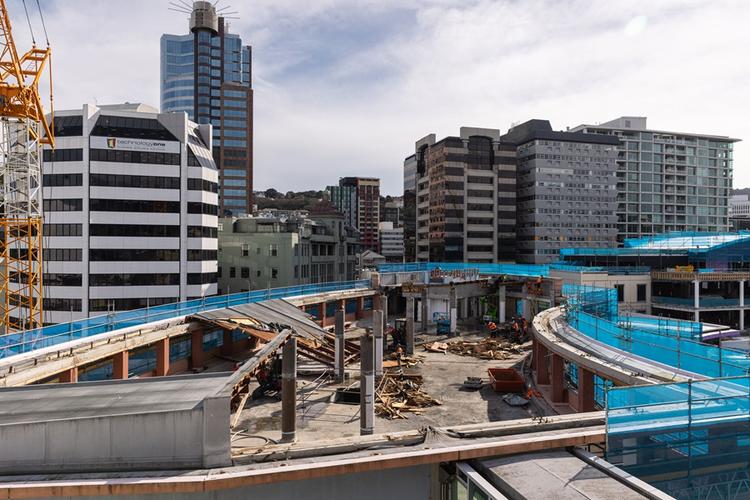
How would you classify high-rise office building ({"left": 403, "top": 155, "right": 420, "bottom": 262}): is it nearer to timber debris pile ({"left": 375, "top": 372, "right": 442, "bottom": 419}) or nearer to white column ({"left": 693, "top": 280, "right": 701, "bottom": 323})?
white column ({"left": 693, "top": 280, "right": 701, "bottom": 323})

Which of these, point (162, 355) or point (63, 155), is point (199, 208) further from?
point (162, 355)

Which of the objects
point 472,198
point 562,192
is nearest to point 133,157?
point 472,198

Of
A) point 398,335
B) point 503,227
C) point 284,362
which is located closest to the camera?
point 284,362

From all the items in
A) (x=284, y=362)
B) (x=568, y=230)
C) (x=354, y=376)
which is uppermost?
(x=568, y=230)

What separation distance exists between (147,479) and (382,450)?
4997mm

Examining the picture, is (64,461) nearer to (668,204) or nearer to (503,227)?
(503,227)

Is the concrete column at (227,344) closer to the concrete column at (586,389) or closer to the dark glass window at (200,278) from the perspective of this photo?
the dark glass window at (200,278)

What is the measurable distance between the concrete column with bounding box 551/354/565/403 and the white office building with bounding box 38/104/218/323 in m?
49.5

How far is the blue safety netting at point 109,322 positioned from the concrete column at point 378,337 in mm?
12035

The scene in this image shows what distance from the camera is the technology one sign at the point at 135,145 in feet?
205

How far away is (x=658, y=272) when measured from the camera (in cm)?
6838

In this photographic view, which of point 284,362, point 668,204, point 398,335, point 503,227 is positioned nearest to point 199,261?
point 398,335

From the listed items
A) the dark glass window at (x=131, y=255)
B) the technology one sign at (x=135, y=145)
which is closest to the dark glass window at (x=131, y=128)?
the technology one sign at (x=135, y=145)

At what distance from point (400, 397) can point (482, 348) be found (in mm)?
16232
